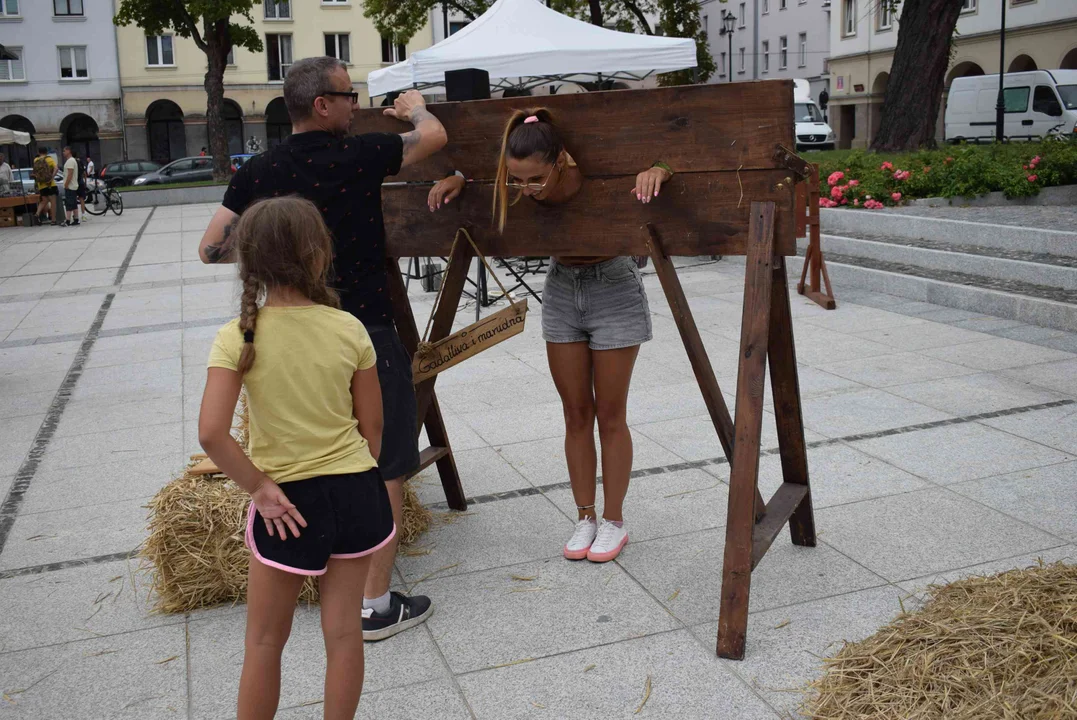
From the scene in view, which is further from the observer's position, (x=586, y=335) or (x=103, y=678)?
(x=586, y=335)

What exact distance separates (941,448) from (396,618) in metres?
3.07

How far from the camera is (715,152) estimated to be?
339 centimetres

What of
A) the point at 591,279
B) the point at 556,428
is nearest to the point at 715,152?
the point at 591,279

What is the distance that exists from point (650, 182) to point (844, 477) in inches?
82.8

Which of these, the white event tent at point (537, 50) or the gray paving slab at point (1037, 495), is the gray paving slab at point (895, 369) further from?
the white event tent at point (537, 50)

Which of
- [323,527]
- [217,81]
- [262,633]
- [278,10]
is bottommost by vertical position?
[262,633]

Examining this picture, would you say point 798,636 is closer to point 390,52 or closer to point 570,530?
point 570,530

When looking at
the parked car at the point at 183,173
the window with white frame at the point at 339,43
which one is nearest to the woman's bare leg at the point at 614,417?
the parked car at the point at 183,173

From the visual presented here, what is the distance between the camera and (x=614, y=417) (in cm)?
393

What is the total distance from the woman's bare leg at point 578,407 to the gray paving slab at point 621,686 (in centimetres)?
84

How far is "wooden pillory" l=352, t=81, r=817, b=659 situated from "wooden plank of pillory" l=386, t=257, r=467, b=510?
38 millimetres

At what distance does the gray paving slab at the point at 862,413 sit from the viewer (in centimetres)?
571

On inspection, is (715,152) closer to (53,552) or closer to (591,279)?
(591,279)

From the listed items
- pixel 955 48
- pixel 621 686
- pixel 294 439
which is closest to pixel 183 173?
pixel 955 48
